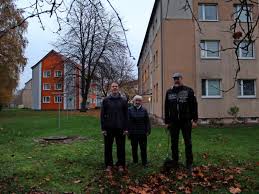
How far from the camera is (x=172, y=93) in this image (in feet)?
29.5

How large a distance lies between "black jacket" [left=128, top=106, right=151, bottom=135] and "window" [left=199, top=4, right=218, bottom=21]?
1964 centimetres

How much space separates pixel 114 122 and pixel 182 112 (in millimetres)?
1534

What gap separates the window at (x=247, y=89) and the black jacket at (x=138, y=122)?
63.7 ft

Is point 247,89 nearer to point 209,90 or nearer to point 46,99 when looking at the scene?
point 209,90

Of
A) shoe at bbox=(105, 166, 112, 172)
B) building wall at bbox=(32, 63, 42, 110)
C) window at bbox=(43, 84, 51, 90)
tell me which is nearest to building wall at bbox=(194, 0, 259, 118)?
shoe at bbox=(105, 166, 112, 172)

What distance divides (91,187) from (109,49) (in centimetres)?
4011

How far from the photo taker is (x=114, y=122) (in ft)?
30.1

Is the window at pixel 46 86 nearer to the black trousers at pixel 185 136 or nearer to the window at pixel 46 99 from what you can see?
the window at pixel 46 99

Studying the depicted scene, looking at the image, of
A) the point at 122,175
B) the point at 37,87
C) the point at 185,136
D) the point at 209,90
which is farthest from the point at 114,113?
the point at 37,87

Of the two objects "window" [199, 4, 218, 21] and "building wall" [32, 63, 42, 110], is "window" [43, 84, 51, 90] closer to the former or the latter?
"building wall" [32, 63, 42, 110]

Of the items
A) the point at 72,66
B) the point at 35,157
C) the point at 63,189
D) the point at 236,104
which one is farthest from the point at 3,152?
the point at 72,66

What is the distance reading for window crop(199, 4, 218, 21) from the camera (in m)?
28.3

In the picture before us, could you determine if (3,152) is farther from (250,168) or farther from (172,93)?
(250,168)

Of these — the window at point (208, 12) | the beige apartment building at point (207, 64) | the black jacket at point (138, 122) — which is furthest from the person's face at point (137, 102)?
the window at point (208, 12)
